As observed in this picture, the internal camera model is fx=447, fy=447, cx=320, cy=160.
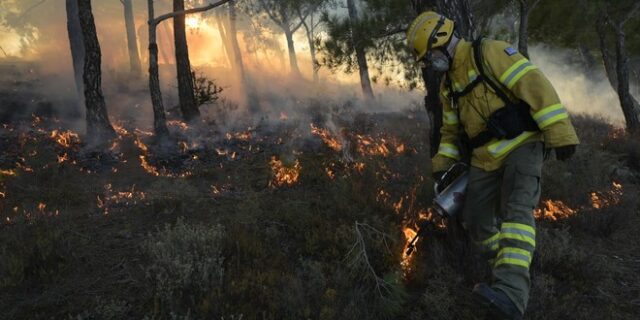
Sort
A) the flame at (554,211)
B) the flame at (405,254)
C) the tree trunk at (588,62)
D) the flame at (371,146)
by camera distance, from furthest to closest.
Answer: the tree trunk at (588,62), the flame at (371,146), the flame at (554,211), the flame at (405,254)

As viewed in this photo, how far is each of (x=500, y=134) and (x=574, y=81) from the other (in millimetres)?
28434

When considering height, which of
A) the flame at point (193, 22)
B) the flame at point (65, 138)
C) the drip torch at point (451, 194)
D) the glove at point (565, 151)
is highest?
the flame at point (193, 22)

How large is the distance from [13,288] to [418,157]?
5732 millimetres

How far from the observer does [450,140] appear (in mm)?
3855

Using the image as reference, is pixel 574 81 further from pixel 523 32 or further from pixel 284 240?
pixel 284 240

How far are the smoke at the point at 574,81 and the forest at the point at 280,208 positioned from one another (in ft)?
39.8

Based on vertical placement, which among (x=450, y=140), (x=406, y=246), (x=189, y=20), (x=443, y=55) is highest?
(x=189, y=20)

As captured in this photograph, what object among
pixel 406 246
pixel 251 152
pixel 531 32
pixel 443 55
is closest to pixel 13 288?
pixel 406 246

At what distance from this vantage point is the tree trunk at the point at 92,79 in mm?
9125

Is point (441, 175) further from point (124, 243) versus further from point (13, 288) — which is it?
point (13, 288)

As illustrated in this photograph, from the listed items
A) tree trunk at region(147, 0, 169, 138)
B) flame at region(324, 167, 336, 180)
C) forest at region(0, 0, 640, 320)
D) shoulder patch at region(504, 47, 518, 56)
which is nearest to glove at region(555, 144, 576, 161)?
shoulder patch at region(504, 47, 518, 56)

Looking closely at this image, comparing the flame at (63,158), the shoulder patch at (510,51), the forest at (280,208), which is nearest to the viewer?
the shoulder patch at (510,51)

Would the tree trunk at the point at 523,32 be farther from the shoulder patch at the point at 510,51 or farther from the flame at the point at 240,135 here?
the shoulder patch at the point at 510,51

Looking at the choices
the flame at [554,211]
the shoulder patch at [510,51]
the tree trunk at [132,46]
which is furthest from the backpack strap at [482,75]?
the tree trunk at [132,46]
